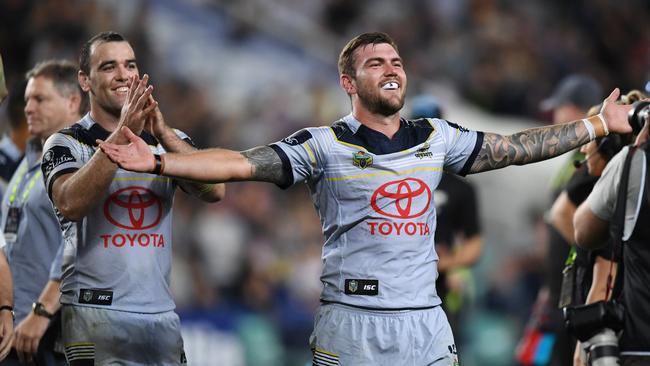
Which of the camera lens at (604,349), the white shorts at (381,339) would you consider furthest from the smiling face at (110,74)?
the camera lens at (604,349)

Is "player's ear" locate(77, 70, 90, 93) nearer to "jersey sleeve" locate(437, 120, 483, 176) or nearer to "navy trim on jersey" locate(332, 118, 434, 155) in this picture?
"navy trim on jersey" locate(332, 118, 434, 155)

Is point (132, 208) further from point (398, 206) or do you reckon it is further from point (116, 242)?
point (398, 206)

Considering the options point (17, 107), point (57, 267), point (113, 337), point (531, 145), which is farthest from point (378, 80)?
point (17, 107)

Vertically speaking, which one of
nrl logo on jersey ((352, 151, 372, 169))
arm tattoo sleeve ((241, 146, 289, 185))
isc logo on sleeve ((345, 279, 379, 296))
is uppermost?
nrl logo on jersey ((352, 151, 372, 169))

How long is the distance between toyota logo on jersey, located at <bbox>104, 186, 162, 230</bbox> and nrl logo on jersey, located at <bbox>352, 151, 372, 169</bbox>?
1.03m

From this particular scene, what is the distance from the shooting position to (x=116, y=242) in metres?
5.53

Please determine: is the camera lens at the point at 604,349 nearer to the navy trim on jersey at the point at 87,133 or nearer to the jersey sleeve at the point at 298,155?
the jersey sleeve at the point at 298,155

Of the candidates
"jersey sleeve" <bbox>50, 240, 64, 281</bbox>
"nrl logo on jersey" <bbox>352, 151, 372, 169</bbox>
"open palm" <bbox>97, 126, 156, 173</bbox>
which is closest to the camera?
"open palm" <bbox>97, 126, 156, 173</bbox>

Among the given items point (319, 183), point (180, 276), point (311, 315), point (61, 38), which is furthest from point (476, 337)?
point (319, 183)

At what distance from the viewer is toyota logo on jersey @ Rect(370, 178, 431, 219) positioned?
17.3 feet

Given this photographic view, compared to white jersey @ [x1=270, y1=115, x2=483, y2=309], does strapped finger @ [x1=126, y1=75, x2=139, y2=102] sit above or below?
above

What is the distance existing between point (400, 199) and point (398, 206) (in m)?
0.03

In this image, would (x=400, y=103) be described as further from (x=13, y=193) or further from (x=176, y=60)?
(x=176, y=60)

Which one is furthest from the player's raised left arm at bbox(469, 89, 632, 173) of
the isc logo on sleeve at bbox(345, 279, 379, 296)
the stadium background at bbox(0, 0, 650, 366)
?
the stadium background at bbox(0, 0, 650, 366)
